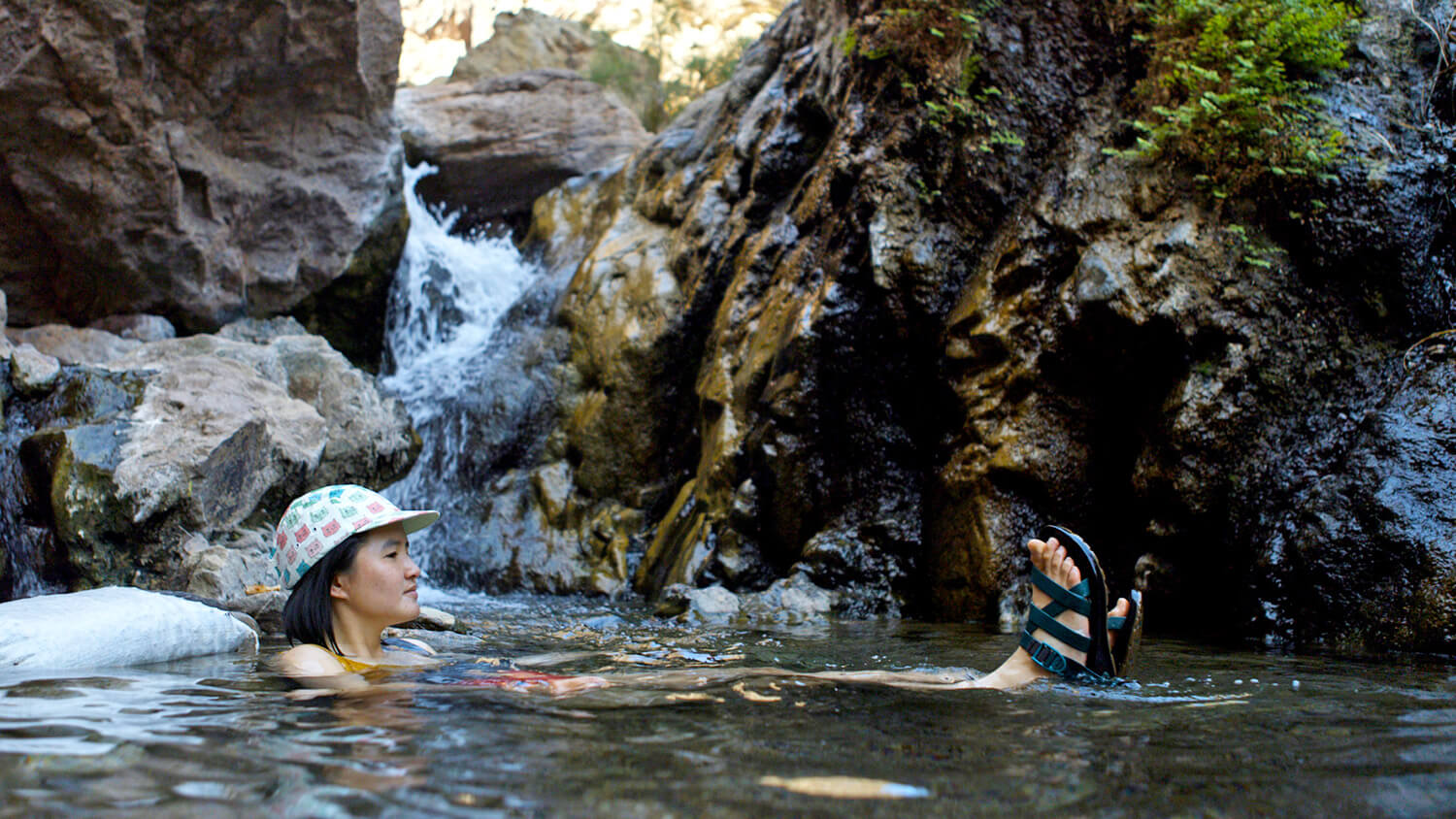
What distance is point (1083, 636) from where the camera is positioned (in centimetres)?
311

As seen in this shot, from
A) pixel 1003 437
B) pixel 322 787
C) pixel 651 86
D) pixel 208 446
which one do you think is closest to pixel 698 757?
pixel 322 787

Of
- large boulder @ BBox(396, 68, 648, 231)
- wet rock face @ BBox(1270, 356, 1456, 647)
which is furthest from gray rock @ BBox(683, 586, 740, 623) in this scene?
large boulder @ BBox(396, 68, 648, 231)

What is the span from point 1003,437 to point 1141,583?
1177 millimetres

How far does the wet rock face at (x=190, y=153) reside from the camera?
8.60 meters

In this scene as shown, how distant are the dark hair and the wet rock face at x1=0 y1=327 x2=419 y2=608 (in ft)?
9.28

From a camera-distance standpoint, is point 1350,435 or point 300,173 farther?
point 300,173

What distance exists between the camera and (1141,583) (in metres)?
5.42

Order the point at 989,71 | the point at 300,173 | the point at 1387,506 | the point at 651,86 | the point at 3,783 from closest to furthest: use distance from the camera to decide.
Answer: the point at 3,783, the point at 1387,506, the point at 989,71, the point at 300,173, the point at 651,86

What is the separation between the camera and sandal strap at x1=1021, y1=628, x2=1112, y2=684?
10.2 feet

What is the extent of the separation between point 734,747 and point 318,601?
75.4 inches

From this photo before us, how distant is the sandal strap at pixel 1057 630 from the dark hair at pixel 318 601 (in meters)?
2.41

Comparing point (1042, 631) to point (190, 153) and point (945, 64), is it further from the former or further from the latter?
point (190, 153)

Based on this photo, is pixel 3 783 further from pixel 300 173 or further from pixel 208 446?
pixel 300 173

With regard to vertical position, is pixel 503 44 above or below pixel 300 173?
above
